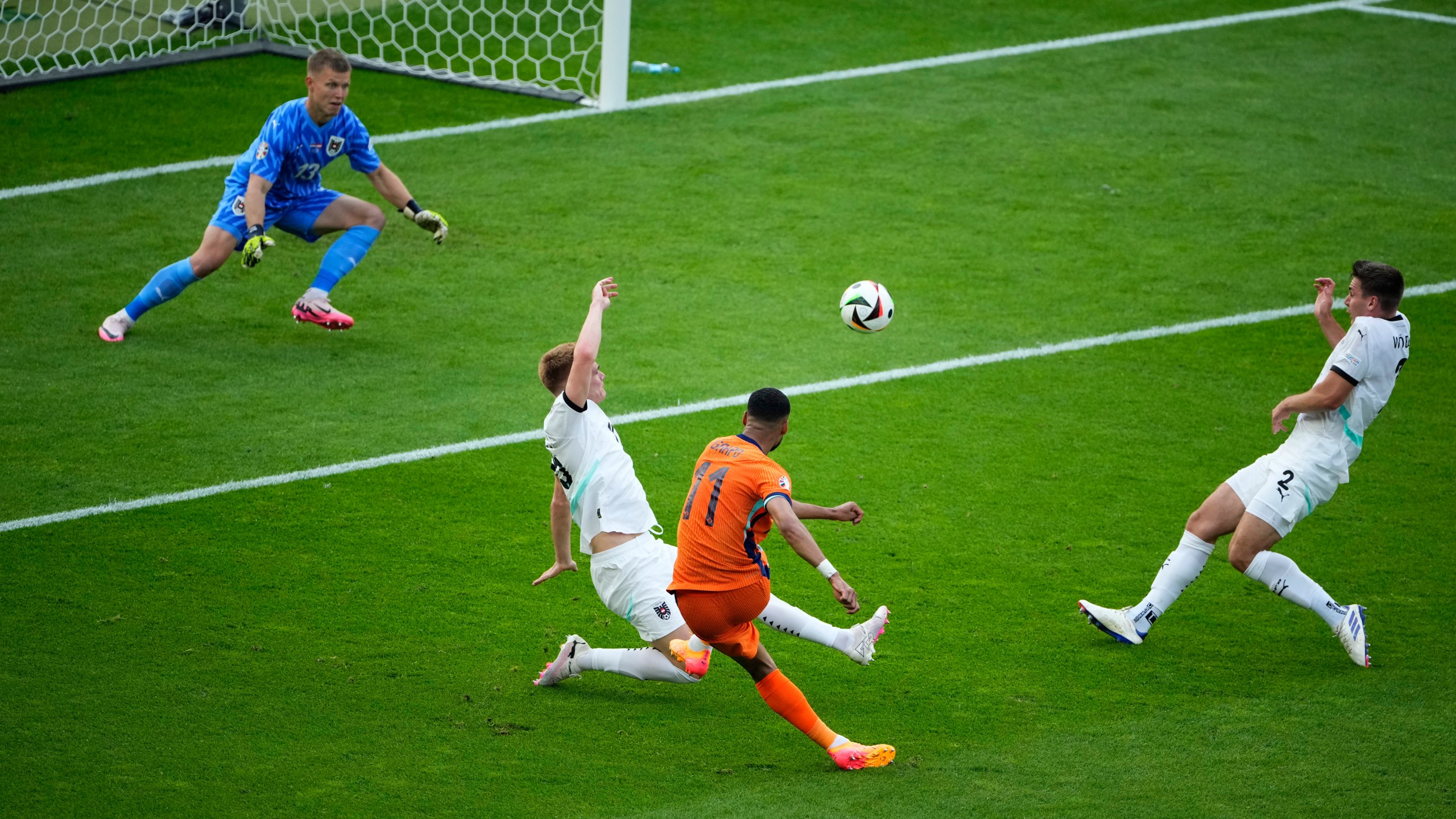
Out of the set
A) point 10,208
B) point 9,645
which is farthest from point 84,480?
point 10,208

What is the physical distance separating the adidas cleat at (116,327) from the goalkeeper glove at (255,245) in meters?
1.24

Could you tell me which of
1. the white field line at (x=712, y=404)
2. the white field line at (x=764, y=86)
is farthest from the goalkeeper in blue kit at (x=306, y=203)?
the white field line at (x=764, y=86)

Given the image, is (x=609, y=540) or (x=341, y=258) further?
(x=341, y=258)

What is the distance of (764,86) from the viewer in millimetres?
15352

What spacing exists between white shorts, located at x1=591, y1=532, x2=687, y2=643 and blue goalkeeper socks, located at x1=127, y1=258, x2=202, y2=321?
5.09 meters

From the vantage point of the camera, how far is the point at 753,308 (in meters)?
11.0

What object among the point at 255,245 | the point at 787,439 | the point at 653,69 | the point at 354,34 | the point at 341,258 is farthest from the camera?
the point at 354,34

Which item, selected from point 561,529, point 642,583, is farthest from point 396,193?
point 642,583

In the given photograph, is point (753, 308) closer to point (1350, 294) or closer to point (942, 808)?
point (1350, 294)

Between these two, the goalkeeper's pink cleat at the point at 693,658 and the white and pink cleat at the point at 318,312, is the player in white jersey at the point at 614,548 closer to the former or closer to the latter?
the goalkeeper's pink cleat at the point at 693,658

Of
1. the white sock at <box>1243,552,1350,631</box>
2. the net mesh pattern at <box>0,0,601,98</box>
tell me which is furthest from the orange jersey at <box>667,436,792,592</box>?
the net mesh pattern at <box>0,0,601,98</box>

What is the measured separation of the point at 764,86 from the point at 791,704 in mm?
10547

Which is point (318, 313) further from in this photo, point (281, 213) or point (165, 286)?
point (165, 286)

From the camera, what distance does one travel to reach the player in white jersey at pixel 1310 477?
675 cm
